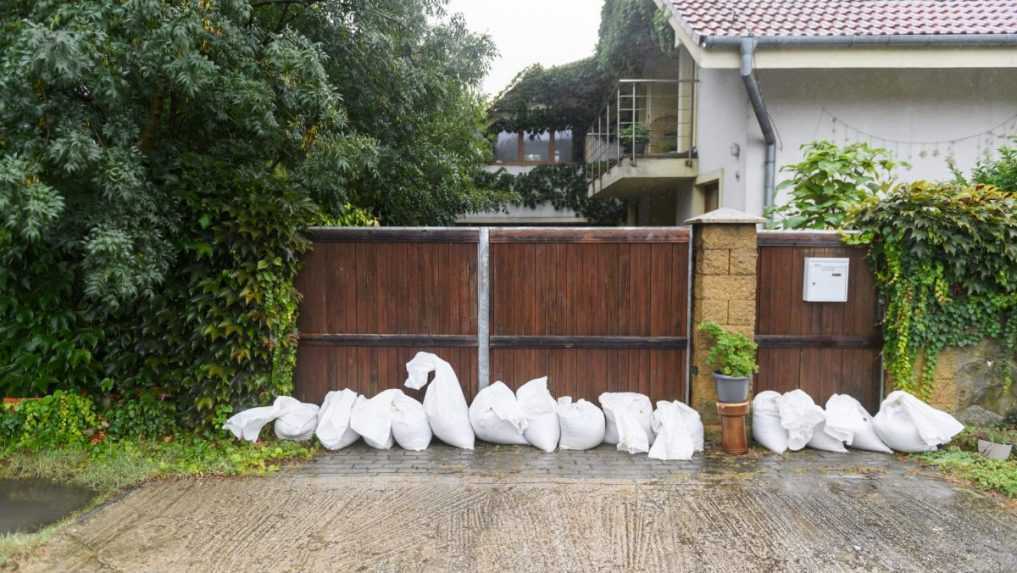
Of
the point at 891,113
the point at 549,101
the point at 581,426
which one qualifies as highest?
the point at 549,101

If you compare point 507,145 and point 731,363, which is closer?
point 731,363

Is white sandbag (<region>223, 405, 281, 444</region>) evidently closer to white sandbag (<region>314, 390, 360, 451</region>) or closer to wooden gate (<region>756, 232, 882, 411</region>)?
white sandbag (<region>314, 390, 360, 451</region>)

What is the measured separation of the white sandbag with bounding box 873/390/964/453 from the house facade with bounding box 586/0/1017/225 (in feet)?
11.8

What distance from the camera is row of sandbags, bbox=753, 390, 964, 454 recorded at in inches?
212

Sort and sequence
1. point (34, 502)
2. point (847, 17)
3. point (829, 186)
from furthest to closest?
point (847, 17)
point (829, 186)
point (34, 502)

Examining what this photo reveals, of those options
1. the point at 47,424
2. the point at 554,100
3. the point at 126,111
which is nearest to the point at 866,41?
the point at 126,111

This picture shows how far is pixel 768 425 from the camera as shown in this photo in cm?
555

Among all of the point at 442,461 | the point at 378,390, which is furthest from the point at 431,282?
the point at 442,461

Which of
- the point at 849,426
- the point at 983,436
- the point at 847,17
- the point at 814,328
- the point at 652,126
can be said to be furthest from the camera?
the point at 652,126

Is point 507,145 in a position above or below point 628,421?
above

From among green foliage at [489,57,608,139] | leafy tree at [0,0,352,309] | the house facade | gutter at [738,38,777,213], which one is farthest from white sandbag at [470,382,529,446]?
green foliage at [489,57,608,139]

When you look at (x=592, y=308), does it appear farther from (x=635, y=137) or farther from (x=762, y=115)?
(x=635, y=137)

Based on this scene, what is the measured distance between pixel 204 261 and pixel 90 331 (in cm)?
103

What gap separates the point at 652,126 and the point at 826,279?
23.4 feet
